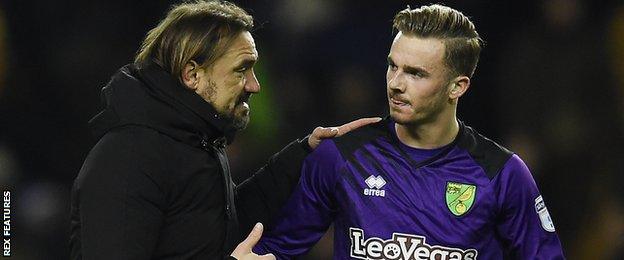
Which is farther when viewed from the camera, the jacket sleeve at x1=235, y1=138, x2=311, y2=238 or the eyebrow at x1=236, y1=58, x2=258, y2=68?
the jacket sleeve at x1=235, y1=138, x2=311, y2=238

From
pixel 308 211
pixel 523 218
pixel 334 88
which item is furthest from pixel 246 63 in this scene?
pixel 334 88

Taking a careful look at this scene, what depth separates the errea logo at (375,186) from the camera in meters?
2.46

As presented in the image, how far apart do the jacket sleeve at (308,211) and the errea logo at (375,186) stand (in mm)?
104

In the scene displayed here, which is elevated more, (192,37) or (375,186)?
(192,37)

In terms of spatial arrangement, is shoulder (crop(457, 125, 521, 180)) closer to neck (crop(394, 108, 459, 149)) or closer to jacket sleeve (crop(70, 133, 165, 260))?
neck (crop(394, 108, 459, 149))

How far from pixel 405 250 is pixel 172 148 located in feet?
2.33

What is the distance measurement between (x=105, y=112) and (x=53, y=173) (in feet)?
6.43

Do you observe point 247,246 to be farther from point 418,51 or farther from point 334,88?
point 334,88

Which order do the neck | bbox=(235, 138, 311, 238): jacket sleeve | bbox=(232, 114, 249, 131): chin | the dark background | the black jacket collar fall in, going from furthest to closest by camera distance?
the dark background → bbox=(235, 138, 311, 238): jacket sleeve → the neck → bbox=(232, 114, 249, 131): chin → the black jacket collar

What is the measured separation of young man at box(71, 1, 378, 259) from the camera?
2.04 metres

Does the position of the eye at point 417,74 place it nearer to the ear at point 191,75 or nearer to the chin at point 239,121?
the chin at point 239,121

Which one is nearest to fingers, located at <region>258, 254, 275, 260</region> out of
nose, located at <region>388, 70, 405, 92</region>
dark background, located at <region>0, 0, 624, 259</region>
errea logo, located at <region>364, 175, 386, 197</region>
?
errea logo, located at <region>364, 175, 386, 197</region>

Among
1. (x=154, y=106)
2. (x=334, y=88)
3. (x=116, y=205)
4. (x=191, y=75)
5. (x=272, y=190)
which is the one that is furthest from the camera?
(x=334, y=88)

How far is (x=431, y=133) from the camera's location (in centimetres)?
250
